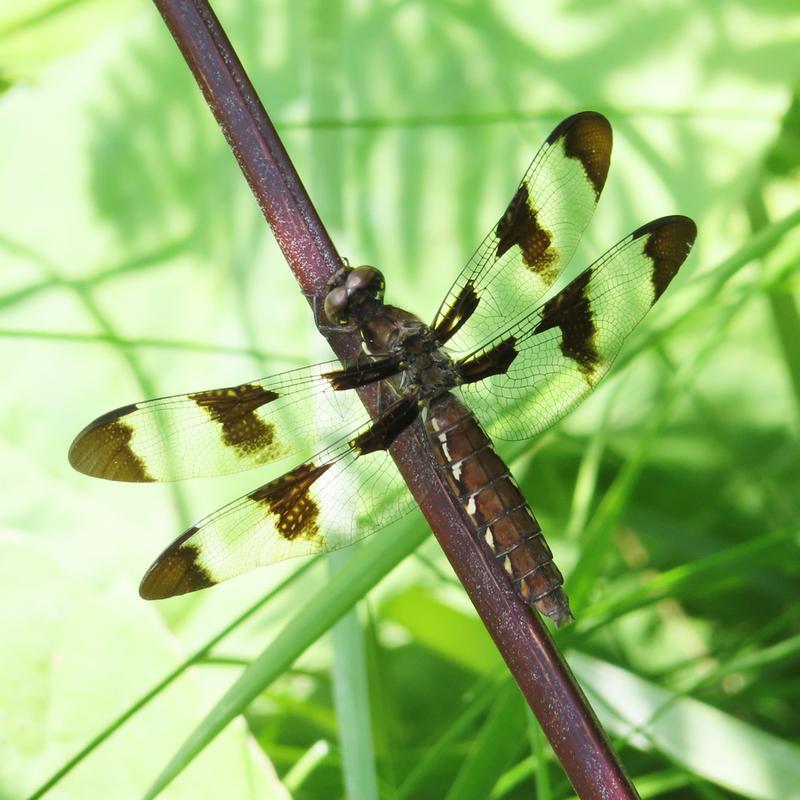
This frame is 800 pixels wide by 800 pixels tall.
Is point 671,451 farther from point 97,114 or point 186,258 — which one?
point 97,114

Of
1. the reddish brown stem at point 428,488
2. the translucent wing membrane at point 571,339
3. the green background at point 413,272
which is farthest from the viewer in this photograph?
the green background at point 413,272

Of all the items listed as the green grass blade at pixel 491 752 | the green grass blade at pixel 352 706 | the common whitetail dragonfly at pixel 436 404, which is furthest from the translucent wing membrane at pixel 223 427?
the green grass blade at pixel 491 752

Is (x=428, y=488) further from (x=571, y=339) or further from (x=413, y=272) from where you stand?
(x=413, y=272)

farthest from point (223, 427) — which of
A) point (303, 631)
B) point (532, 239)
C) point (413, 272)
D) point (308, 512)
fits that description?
point (413, 272)

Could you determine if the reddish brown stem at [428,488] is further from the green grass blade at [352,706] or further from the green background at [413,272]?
the green background at [413,272]

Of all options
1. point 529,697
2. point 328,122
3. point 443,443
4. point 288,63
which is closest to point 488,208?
point 328,122

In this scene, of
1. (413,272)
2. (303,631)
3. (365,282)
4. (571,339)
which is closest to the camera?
(303,631)
